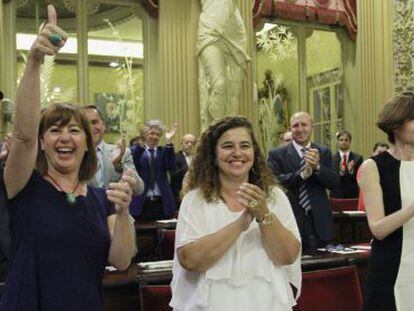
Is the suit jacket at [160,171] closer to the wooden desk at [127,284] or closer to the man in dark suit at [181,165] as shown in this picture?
the man in dark suit at [181,165]

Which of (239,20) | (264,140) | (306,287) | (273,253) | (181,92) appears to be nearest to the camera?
(273,253)

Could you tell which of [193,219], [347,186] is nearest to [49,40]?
[193,219]

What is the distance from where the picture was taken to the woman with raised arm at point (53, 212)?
1.49m

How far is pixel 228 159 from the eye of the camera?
197cm

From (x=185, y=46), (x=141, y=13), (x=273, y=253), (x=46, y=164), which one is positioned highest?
(x=141, y=13)

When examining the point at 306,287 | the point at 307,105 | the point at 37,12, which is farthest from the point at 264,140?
the point at 306,287

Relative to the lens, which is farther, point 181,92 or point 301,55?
point 301,55

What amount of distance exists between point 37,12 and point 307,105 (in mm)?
4511

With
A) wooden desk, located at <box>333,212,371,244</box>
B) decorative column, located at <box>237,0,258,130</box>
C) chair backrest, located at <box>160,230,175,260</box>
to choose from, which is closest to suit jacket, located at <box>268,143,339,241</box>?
wooden desk, located at <box>333,212,371,244</box>

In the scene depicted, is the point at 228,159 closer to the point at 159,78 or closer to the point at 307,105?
the point at 159,78

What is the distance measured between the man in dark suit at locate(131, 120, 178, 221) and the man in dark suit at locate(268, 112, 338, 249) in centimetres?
144

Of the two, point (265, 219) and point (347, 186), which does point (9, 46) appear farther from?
point (265, 219)

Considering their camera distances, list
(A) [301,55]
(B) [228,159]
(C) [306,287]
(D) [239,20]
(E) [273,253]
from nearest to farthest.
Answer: (E) [273,253], (B) [228,159], (C) [306,287], (D) [239,20], (A) [301,55]

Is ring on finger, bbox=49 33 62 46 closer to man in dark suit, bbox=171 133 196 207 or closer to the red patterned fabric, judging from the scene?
man in dark suit, bbox=171 133 196 207
